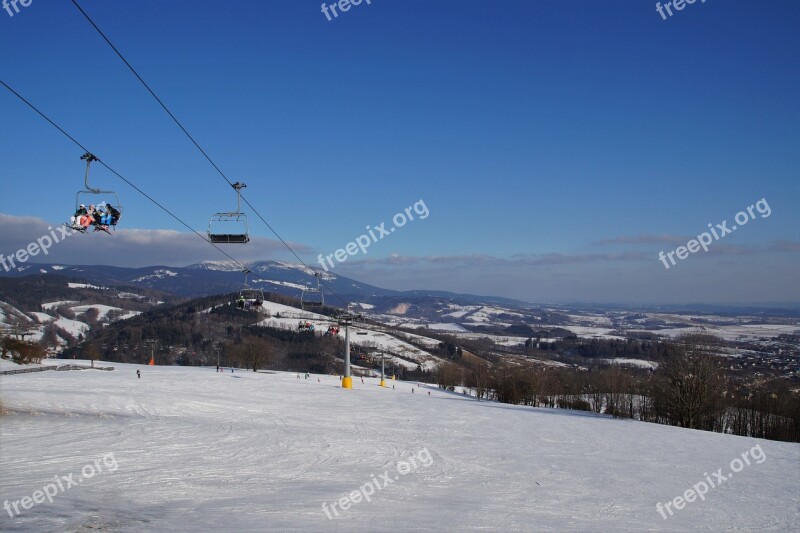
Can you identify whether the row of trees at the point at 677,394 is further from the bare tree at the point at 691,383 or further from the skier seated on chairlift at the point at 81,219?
the skier seated on chairlift at the point at 81,219

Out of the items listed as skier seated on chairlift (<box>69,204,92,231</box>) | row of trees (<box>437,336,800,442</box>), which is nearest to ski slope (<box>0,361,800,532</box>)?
skier seated on chairlift (<box>69,204,92,231</box>)

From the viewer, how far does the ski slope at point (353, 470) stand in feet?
34.5

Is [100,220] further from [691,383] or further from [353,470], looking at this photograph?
[691,383]

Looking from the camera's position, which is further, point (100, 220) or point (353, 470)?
point (353, 470)

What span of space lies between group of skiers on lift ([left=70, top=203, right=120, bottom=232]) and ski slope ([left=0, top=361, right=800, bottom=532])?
5911mm

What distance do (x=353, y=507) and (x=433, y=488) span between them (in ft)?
9.88

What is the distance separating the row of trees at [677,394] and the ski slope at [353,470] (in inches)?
600

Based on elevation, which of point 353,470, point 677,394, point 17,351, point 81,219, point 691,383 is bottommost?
point 677,394

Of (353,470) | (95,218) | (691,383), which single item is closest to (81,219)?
(95,218)

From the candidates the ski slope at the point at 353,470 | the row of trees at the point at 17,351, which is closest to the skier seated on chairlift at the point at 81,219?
the ski slope at the point at 353,470

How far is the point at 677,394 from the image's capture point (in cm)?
4097

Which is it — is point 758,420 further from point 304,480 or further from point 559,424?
point 304,480

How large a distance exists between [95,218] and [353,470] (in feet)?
31.2

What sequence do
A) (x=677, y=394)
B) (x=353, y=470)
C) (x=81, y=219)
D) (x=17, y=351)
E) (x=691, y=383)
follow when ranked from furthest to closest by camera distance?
(x=17, y=351)
(x=677, y=394)
(x=691, y=383)
(x=353, y=470)
(x=81, y=219)
